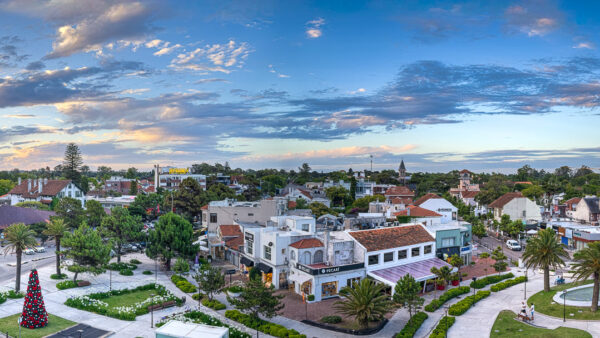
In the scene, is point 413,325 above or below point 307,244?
below

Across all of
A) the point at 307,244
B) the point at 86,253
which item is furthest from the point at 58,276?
the point at 307,244

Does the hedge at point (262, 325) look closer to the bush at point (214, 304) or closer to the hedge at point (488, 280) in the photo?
the bush at point (214, 304)

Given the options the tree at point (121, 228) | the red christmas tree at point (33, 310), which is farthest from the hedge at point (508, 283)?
the tree at point (121, 228)

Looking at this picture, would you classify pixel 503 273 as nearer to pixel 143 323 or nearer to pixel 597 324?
pixel 597 324

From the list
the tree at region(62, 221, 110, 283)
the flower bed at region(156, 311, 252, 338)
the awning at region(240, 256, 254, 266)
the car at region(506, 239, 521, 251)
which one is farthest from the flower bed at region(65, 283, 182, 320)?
the car at region(506, 239, 521, 251)

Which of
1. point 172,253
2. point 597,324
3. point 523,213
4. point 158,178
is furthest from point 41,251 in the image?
point 523,213

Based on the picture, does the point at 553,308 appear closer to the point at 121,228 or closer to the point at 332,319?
the point at 332,319

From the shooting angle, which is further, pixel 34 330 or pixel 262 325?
pixel 262 325
